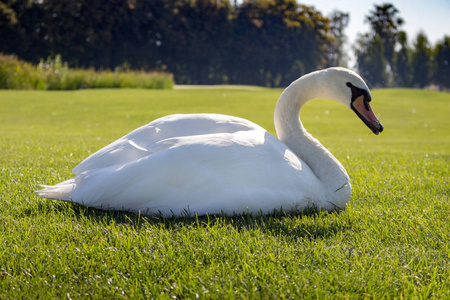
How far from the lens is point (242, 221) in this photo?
2852mm

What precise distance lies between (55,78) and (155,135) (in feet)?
64.5

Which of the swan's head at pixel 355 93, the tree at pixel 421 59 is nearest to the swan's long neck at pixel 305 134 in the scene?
the swan's head at pixel 355 93

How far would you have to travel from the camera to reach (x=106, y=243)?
2379mm

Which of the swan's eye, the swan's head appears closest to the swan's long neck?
the swan's head

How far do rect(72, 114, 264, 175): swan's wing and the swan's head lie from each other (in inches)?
27.2

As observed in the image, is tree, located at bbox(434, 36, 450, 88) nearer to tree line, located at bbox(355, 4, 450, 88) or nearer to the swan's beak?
tree line, located at bbox(355, 4, 450, 88)

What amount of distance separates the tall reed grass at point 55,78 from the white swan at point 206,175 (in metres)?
19.0

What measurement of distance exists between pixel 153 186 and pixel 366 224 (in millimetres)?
1355

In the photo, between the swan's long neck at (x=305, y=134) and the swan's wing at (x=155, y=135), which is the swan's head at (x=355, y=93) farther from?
the swan's wing at (x=155, y=135)

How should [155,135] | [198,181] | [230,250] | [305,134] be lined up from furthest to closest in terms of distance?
[305,134]
[155,135]
[198,181]
[230,250]

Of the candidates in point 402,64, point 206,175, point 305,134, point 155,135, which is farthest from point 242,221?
point 402,64

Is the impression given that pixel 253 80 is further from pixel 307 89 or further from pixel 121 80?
pixel 307 89

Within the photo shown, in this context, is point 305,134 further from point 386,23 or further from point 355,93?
point 386,23

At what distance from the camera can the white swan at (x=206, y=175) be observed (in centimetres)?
275
